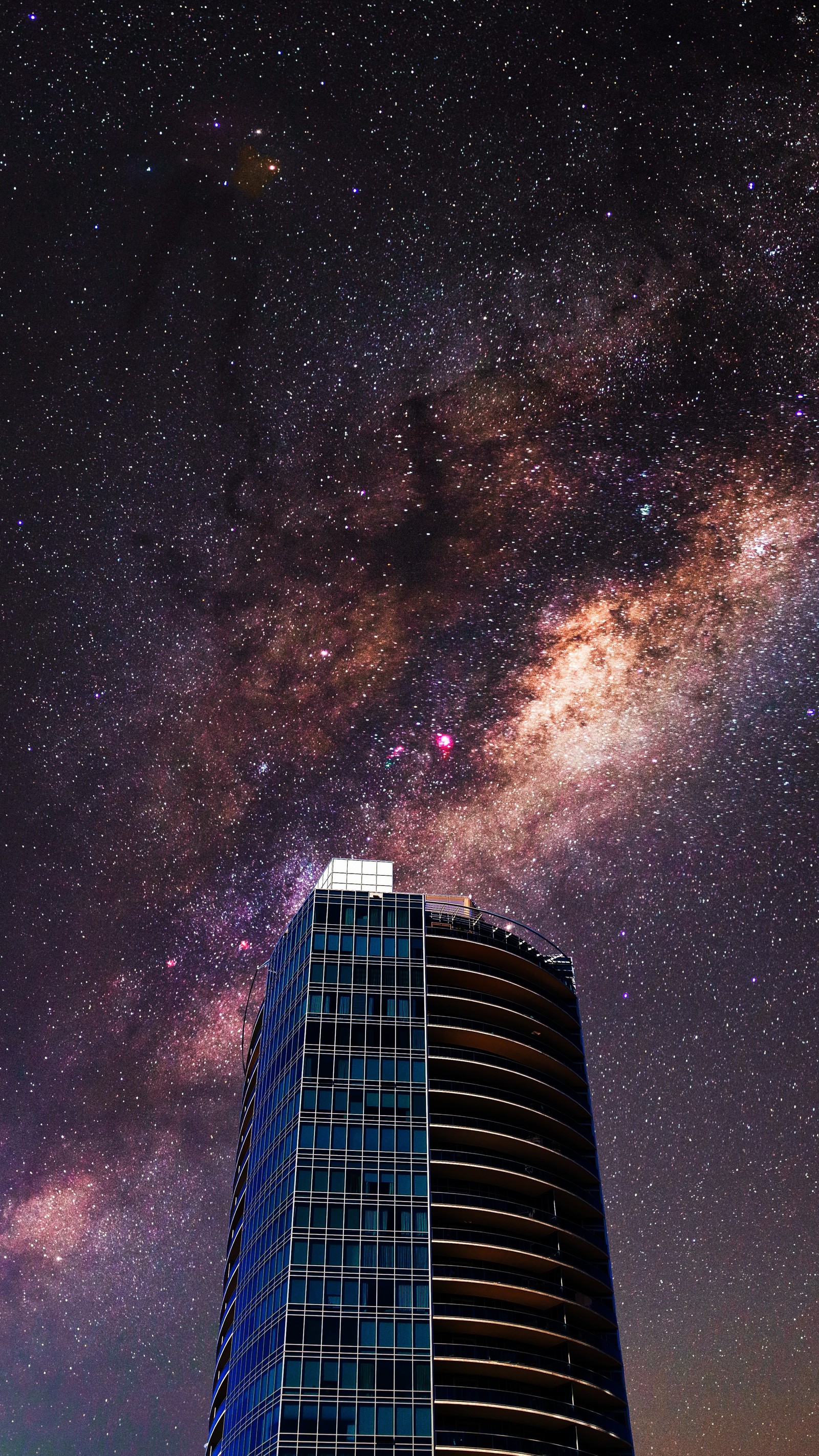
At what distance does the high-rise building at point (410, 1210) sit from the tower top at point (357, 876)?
9.0 inches

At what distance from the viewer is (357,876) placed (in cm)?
9838

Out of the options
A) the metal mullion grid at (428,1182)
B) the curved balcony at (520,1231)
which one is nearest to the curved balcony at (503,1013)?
the metal mullion grid at (428,1182)

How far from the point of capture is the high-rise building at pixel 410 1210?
2827 inches

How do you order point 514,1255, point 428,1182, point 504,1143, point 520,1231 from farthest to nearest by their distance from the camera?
point 504,1143 < point 520,1231 < point 514,1255 < point 428,1182

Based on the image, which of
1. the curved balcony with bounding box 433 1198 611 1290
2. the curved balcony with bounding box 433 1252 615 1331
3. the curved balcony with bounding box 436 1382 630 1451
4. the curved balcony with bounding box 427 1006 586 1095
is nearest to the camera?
the curved balcony with bounding box 436 1382 630 1451

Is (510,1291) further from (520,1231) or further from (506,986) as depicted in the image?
(506,986)

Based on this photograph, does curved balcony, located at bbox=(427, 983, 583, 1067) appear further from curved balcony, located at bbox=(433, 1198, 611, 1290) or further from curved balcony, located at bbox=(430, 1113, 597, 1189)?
curved balcony, located at bbox=(433, 1198, 611, 1290)

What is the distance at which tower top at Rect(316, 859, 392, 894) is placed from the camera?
320 feet

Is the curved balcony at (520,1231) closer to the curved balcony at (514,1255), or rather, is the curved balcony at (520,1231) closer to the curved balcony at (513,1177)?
the curved balcony at (514,1255)

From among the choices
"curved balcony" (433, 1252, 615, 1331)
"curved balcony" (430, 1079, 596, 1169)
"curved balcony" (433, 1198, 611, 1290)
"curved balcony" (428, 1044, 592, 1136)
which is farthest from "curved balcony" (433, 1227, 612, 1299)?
"curved balcony" (428, 1044, 592, 1136)

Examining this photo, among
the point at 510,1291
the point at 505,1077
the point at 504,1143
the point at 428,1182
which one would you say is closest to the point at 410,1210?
the point at 428,1182

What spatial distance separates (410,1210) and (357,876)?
97.4ft

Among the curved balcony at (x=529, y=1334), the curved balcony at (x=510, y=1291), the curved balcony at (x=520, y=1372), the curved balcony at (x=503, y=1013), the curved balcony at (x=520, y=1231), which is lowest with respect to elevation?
the curved balcony at (x=520, y=1372)

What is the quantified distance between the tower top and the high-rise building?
0.23m
